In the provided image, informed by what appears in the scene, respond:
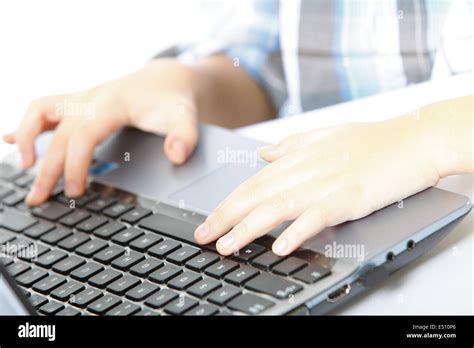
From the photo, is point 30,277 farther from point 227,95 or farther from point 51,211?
point 227,95

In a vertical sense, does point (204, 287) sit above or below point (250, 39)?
below

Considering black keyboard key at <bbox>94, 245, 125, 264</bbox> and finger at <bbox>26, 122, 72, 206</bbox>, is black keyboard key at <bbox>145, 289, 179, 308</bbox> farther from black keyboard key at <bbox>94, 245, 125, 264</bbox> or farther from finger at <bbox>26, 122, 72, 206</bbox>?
finger at <bbox>26, 122, 72, 206</bbox>

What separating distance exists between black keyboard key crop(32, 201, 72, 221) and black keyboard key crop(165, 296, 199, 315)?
0.74 feet

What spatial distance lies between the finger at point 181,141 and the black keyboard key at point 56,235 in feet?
0.42

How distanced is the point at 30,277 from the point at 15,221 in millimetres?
131

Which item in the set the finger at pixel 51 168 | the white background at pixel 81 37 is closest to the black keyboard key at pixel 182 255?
the finger at pixel 51 168

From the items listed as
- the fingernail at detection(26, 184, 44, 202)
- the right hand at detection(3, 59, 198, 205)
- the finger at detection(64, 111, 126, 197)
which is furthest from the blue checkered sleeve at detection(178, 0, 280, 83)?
the fingernail at detection(26, 184, 44, 202)

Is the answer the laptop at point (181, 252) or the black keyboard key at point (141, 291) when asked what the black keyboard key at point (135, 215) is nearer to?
the laptop at point (181, 252)

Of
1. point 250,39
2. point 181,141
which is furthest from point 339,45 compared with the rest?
point 181,141

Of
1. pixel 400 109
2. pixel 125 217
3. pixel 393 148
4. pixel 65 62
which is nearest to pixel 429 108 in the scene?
pixel 393 148

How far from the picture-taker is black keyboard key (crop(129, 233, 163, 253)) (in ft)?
1.93

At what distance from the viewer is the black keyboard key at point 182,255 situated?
56cm

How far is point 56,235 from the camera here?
654 millimetres
